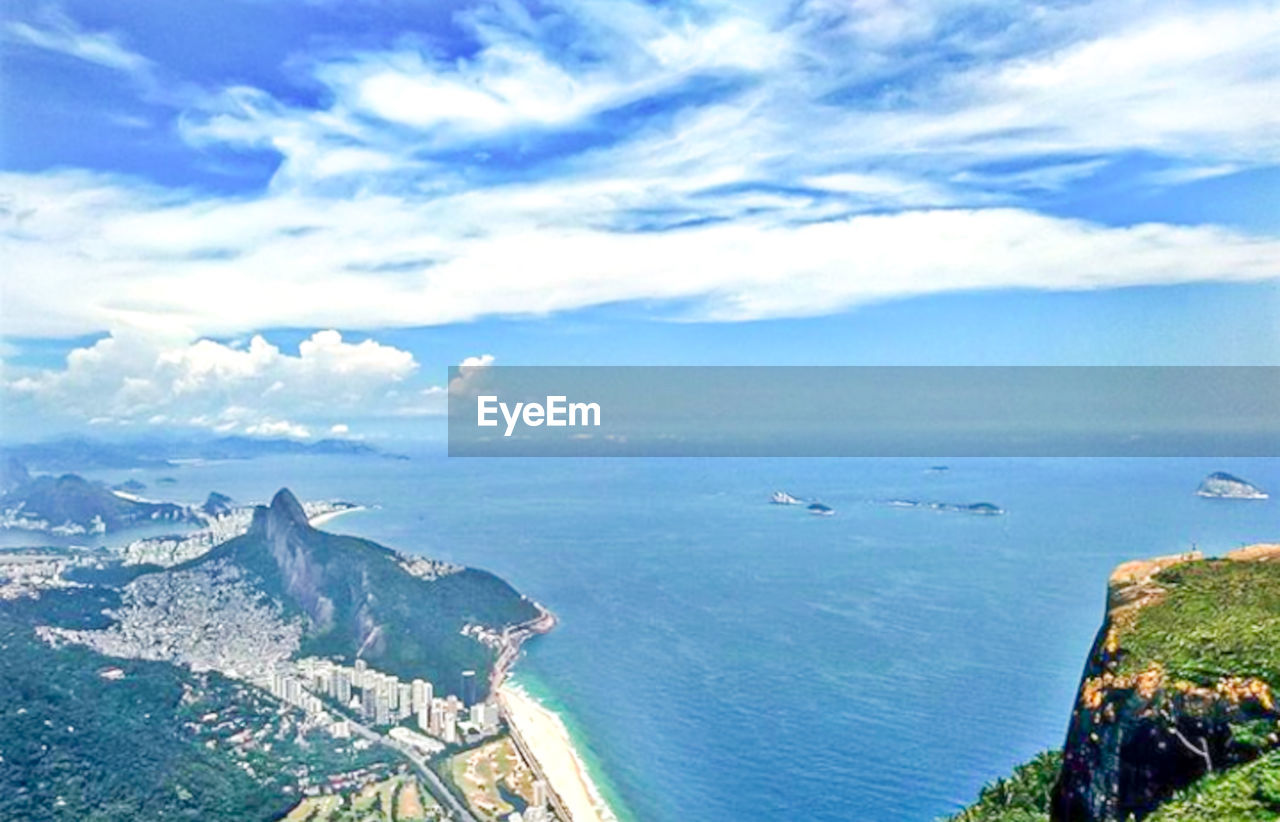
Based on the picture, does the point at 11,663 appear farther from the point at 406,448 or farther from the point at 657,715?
the point at 406,448

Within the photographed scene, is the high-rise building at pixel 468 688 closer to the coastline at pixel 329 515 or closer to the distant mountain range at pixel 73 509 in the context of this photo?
the coastline at pixel 329 515

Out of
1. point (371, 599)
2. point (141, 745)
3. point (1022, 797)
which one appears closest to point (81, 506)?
point (371, 599)

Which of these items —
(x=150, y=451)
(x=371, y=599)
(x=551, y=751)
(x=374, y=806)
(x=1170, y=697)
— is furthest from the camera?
(x=150, y=451)

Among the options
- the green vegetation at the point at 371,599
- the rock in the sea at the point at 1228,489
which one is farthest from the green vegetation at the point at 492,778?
the rock in the sea at the point at 1228,489

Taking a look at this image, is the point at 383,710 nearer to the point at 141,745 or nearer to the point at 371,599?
the point at 141,745

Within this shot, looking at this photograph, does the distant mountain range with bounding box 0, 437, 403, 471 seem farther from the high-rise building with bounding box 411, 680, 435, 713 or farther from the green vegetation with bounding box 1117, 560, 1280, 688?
the green vegetation with bounding box 1117, 560, 1280, 688
